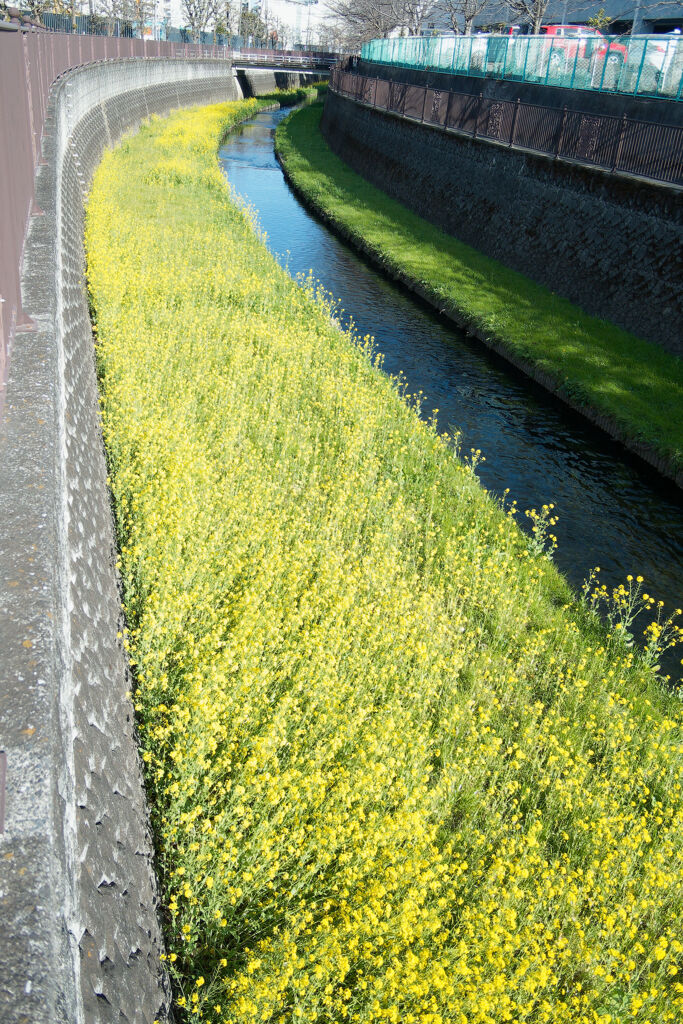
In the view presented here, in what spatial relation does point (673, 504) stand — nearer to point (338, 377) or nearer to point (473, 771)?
point (338, 377)

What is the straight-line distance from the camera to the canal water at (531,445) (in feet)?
32.8

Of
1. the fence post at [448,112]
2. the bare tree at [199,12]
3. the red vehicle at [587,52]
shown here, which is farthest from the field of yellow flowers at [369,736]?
the bare tree at [199,12]

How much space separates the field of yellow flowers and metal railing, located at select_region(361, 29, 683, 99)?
1445 centimetres

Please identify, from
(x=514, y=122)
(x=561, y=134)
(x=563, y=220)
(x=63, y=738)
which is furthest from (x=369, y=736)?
(x=514, y=122)

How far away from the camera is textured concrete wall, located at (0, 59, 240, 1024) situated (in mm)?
2734

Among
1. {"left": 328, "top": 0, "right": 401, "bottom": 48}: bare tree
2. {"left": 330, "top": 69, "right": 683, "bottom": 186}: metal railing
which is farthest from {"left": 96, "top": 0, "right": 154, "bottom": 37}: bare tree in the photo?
{"left": 330, "top": 69, "right": 683, "bottom": 186}: metal railing

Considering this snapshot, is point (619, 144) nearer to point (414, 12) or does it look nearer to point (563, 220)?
point (563, 220)

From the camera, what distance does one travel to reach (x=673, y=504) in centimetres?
1123

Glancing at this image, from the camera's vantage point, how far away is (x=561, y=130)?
19.9 m

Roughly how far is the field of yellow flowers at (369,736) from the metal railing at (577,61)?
1445cm

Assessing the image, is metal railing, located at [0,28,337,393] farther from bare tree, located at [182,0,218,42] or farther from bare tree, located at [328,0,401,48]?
bare tree, located at [182,0,218,42]

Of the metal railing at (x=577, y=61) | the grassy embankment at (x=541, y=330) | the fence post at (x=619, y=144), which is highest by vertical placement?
the metal railing at (x=577, y=61)

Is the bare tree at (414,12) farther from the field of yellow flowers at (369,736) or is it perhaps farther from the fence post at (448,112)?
the field of yellow flowers at (369,736)

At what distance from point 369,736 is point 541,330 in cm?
1247
